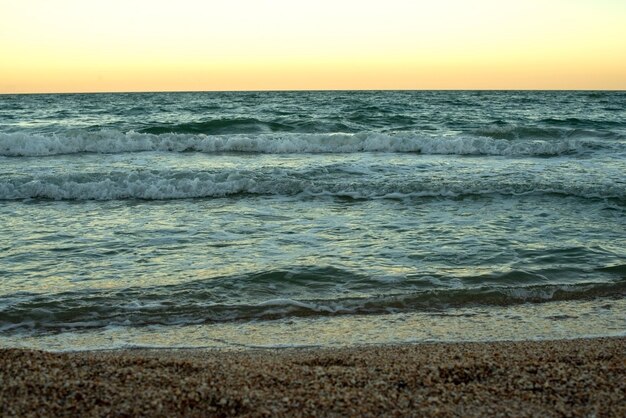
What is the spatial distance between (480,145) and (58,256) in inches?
517

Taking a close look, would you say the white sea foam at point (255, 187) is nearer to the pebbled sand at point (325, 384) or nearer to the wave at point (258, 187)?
the wave at point (258, 187)

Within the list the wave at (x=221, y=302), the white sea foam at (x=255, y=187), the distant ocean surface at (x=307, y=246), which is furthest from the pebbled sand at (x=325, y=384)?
the white sea foam at (x=255, y=187)

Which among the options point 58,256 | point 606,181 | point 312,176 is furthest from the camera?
point 312,176

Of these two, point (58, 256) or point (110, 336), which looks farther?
point (58, 256)

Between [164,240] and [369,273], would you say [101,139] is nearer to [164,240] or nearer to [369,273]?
[164,240]

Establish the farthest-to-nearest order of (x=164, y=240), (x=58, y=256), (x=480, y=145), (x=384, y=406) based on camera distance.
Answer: (x=480, y=145)
(x=164, y=240)
(x=58, y=256)
(x=384, y=406)

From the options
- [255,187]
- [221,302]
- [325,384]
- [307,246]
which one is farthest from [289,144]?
[325,384]

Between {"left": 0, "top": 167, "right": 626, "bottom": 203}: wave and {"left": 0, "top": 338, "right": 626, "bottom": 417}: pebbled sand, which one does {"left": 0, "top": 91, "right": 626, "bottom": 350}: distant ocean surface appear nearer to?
{"left": 0, "top": 167, "right": 626, "bottom": 203}: wave

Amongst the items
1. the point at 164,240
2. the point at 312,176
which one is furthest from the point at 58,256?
the point at 312,176

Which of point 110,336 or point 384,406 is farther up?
point 384,406

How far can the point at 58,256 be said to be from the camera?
7.39m

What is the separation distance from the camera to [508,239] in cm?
821

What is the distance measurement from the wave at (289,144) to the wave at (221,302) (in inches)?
454

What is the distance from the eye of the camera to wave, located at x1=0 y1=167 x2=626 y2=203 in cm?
1143
